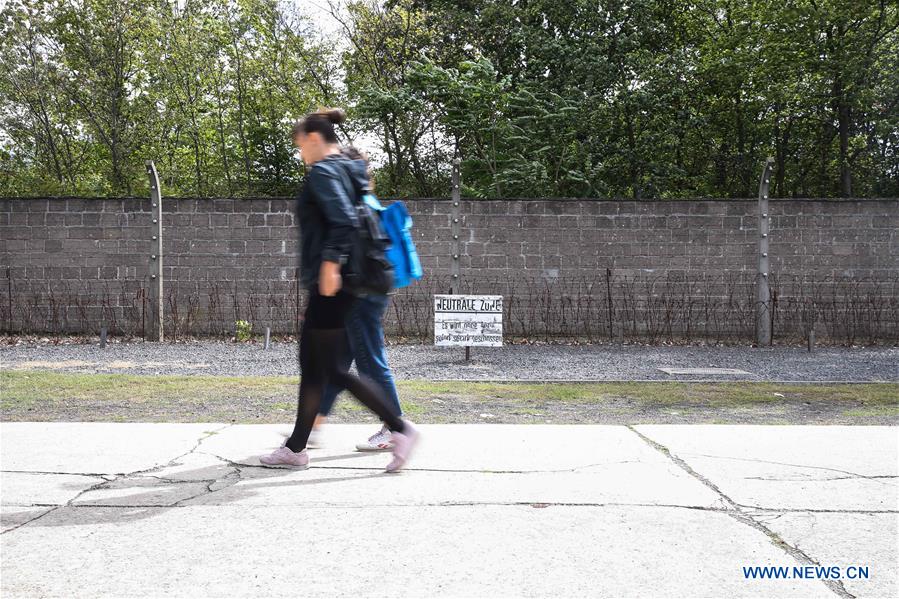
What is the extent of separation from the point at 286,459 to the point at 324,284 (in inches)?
41.3

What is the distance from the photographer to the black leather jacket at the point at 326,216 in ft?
13.0

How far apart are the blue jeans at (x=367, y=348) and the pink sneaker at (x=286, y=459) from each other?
30 cm

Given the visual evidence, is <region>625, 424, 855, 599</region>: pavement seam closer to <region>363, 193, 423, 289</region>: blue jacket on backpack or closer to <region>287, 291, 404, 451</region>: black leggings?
<region>287, 291, 404, 451</region>: black leggings

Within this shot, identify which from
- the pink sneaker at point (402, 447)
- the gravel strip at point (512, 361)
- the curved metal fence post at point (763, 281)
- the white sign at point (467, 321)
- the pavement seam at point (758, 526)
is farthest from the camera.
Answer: the curved metal fence post at point (763, 281)

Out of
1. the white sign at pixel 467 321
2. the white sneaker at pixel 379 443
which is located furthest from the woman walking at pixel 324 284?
the white sign at pixel 467 321

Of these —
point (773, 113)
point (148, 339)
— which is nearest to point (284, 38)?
point (148, 339)

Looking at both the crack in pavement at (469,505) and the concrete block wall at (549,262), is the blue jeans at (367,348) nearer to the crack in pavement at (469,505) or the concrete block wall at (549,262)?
the crack in pavement at (469,505)

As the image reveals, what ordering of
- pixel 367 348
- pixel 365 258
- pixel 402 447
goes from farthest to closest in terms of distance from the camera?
pixel 367 348 → pixel 402 447 → pixel 365 258

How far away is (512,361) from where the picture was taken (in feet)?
35.6

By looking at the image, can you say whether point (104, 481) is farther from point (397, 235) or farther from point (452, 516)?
point (397, 235)

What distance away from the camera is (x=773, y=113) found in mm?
20781

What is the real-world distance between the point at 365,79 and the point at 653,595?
64.8 ft

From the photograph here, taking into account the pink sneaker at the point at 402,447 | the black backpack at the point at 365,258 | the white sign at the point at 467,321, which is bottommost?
the pink sneaker at the point at 402,447

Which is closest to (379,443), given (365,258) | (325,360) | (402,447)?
(402,447)
